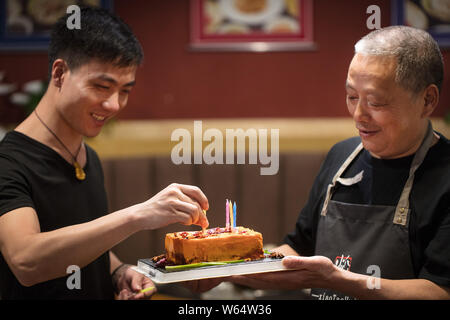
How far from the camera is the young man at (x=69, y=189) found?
4.26ft

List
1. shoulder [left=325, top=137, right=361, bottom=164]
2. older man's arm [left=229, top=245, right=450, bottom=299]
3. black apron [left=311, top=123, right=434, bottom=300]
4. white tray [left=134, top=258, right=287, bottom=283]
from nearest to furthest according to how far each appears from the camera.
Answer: white tray [left=134, top=258, right=287, bottom=283], older man's arm [left=229, top=245, right=450, bottom=299], black apron [left=311, top=123, right=434, bottom=300], shoulder [left=325, top=137, right=361, bottom=164]

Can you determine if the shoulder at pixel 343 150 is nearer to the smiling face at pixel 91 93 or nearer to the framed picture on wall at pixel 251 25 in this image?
the smiling face at pixel 91 93

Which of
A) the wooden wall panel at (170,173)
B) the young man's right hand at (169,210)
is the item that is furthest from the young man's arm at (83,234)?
the wooden wall panel at (170,173)

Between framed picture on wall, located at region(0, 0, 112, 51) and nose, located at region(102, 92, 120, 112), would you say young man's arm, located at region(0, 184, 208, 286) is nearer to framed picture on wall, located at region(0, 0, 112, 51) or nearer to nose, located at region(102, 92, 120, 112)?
nose, located at region(102, 92, 120, 112)

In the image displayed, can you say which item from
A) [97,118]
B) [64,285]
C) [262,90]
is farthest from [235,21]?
[64,285]

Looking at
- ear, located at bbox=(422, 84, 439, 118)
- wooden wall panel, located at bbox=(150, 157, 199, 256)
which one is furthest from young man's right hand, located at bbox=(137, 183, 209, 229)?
wooden wall panel, located at bbox=(150, 157, 199, 256)

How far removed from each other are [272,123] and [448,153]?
1774 mm

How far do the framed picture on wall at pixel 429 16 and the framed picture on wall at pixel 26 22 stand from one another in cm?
186

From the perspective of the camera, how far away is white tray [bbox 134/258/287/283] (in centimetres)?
125

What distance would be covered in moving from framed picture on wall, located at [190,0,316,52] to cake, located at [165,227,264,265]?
2.00m

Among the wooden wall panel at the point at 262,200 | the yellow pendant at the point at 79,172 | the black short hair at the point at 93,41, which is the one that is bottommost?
the wooden wall panel at the point at 262,200
